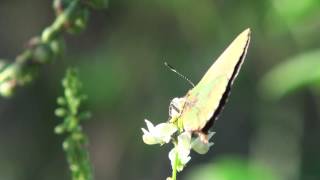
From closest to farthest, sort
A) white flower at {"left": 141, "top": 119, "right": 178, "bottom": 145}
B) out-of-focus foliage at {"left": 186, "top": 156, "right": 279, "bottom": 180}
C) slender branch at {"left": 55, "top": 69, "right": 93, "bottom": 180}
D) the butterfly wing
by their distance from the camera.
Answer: the butterfly wing, white flower at {"left": 141, "top": 119, "right": 178, "bottom": 145}, slender branch at {"left": 55, "top": 69, "right": 93, "bottom": 180}, out-of-focus foliage at {"left": 186, "top": 156, "right": 279, "bottom": 180}

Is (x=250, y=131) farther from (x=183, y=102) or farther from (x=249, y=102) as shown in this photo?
(x=183, y=102)

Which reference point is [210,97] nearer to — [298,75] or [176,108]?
[176,108]

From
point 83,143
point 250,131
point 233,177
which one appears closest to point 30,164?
point 250,131

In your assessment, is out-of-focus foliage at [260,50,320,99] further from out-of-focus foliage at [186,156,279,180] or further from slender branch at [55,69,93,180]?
slender branch at [55,69,93,180]

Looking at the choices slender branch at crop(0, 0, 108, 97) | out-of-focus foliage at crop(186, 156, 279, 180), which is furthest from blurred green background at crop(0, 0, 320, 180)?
slender branch at crop(0, 0, 108, 97)

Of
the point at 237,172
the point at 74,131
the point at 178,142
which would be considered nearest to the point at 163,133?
the point at 178,142
